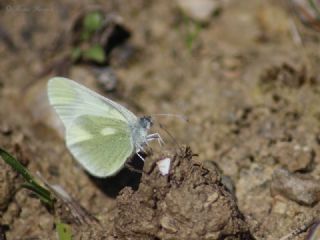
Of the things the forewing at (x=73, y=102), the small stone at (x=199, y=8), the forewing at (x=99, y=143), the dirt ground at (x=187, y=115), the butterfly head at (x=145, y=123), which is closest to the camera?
the dirt ground at (x=187, y=115)

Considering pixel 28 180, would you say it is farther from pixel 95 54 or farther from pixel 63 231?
pixel 95 54

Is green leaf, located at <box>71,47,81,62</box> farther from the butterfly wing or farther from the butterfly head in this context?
the butterfly head

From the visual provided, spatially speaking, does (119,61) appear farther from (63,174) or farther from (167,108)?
(63,174)

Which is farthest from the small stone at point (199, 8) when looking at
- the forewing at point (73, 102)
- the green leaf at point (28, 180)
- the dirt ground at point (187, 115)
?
the green leaf at point (28, 180)

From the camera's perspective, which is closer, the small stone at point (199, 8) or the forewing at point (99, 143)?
the forewing at point (99, 143)

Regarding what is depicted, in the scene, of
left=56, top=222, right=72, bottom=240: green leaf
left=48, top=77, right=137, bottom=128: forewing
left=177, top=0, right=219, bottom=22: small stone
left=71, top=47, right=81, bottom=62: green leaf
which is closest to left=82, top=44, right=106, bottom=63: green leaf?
left=71, top=47, right=81, bottom=62: green leaf

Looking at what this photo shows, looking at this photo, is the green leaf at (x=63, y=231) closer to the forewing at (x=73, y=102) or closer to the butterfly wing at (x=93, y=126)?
the butterfly wing at (x=93, y=126)
